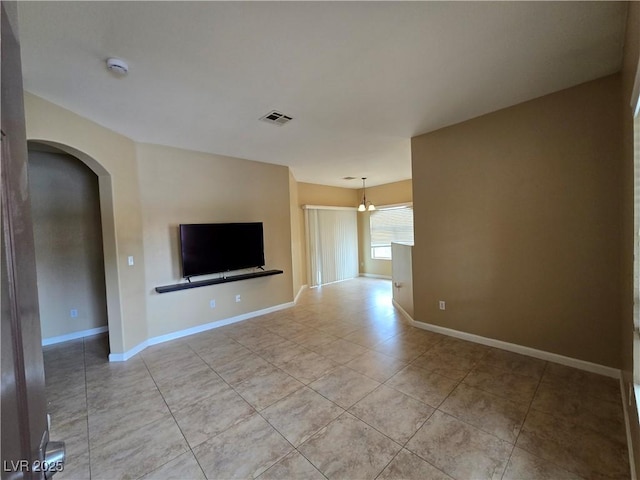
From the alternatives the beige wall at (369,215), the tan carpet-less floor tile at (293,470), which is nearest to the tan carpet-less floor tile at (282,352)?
the tan carpet-less floor tile at (293,470)

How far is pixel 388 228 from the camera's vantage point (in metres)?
7.46

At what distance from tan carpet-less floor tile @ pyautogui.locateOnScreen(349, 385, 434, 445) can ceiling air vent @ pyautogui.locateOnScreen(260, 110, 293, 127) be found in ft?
9.47

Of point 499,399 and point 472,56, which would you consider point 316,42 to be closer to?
point 472,56

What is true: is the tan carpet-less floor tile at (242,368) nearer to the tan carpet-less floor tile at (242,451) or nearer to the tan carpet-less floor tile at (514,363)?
the tan carpet-less floor tile at (242,451)

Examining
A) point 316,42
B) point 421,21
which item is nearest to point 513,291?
point 421,21

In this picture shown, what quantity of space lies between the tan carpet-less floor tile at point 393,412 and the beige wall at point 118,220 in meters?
2.87

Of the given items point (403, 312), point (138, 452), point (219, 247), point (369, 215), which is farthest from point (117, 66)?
point (369, 215)

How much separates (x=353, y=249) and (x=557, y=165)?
566 centimetres

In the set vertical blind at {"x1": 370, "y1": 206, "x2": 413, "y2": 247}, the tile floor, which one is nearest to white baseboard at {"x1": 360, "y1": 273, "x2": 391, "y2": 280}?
Result: vertical blind at {"x1": 370, "y1": 206, "x2": 413, "y2": 247}

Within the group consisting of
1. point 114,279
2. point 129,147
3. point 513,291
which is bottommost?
point 513,291

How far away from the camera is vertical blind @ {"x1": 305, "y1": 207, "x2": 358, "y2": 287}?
681 centimetres

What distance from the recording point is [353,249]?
26.1ft

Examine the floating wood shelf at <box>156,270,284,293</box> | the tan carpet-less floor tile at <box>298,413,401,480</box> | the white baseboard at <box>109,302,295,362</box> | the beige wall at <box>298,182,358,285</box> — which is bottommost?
the tan carpet-less floor tile at <box>298,413,401,480</box>

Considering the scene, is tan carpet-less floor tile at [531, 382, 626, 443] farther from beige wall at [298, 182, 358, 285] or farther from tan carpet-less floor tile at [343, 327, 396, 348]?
beige wall at [298, 182, 358, 285]
